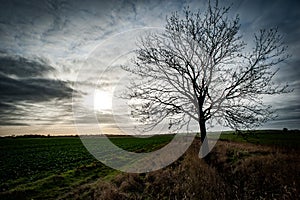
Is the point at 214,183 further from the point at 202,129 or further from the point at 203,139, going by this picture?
the point at 202,129

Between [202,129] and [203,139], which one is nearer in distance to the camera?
[203,139]

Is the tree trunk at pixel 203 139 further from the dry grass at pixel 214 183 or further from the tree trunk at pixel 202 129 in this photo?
the dry grass at pixel 214 183

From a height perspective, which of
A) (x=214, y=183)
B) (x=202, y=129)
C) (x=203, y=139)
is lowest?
(x=214, y=183)

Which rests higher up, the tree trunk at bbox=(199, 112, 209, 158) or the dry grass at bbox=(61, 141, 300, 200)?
the tree trunk at bbox=(199, 112, 209, 158)

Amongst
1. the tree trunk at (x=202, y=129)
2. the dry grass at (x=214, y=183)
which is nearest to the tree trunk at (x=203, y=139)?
the tree trunk at (x=202, y=129)

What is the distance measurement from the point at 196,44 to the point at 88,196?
11165 mm

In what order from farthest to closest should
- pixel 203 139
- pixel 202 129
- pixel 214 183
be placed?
1. pixel 202 129
2. pixel 203 139
3. pixel 214 183

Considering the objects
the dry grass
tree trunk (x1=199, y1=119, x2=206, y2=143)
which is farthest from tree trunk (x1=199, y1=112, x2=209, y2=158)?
the dry grass

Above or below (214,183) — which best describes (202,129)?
above

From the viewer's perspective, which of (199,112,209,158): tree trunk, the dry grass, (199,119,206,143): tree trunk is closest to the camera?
the dry grass

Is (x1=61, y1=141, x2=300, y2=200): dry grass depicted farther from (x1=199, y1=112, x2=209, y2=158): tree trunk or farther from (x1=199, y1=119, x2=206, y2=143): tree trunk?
(x1=199, y1=119, x2=206, y2=143): tree trunk

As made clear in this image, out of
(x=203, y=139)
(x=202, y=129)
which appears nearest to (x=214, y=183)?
(x=203, y=139)

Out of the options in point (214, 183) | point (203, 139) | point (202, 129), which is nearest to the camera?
point (214, 183)

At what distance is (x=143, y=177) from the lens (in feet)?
35.2
